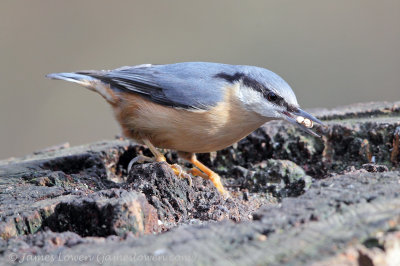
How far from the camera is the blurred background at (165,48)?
7.48m

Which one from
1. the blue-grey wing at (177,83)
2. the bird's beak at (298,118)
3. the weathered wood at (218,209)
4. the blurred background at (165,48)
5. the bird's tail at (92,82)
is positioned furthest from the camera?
the blurred background at (165,48)

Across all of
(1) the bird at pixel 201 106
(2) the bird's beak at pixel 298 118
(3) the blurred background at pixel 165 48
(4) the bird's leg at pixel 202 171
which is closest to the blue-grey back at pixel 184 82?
(1) the bird at pixel 201 106

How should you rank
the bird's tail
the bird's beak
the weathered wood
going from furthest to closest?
1. the bird's tail
2. the bird's beak
3. the weathered wood

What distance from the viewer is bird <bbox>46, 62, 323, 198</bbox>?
3277mm

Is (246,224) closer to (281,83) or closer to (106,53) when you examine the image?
(281,83)

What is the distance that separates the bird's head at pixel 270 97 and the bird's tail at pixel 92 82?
0.83 m

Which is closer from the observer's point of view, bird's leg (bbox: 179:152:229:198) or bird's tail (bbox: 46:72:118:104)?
bird's leg (bbox: 179:152:229:198)

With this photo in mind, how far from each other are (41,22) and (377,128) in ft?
19.8

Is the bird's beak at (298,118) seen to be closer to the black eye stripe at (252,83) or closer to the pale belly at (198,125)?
the black eye stripe at (252,83)

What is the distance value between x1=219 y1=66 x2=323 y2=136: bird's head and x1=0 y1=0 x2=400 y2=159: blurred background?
3902 mm

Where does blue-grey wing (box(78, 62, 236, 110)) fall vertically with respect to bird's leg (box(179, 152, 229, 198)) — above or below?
above

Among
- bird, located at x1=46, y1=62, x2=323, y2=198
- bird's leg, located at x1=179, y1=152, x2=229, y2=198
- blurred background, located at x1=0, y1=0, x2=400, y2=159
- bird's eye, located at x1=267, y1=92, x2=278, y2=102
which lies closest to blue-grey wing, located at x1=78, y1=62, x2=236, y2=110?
bird, located at x1=46, y1=62, x2=323, y2=198

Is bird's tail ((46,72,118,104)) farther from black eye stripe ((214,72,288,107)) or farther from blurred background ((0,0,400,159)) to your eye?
blurred background ((0,0,400,159))

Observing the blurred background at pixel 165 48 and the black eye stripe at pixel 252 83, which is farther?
the blurred background at pixel 165 48
